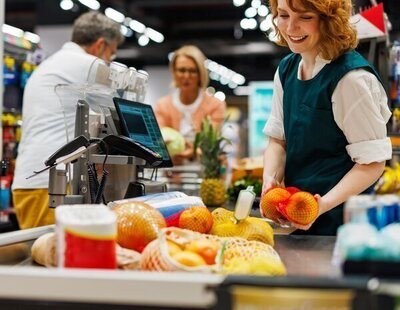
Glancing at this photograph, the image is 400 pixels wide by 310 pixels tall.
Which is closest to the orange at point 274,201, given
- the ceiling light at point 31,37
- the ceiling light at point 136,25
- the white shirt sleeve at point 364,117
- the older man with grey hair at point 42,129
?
the white shirt sleeve at point 364,117

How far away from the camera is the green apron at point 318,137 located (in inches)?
95.3

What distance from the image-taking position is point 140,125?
8.98ft

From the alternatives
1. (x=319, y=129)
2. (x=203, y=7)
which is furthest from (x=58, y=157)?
(x=203, y=7)

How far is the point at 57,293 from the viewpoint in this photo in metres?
1.32

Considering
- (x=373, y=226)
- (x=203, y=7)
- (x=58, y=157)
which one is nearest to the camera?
(x=373, y=226)

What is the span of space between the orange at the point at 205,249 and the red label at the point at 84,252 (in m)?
0.24

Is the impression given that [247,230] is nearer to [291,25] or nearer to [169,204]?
[169,204]

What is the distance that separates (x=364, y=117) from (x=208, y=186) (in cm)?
175

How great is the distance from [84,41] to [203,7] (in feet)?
39.3

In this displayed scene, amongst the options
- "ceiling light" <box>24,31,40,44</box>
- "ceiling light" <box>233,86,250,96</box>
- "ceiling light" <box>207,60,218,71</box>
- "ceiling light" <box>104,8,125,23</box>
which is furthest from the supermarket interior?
"ceiling light" <box>233,86,250,96</box>

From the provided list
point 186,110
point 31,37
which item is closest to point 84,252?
point 186,110

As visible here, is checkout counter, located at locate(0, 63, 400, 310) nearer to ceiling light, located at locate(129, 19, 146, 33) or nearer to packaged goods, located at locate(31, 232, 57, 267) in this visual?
packaged goods, located at locate(31, 232, 57, 267)

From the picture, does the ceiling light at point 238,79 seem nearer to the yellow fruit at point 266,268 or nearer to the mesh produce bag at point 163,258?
the mesh produce bag at point 163,258

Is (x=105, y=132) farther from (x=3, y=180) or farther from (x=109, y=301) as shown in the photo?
(x=3, y=180)
